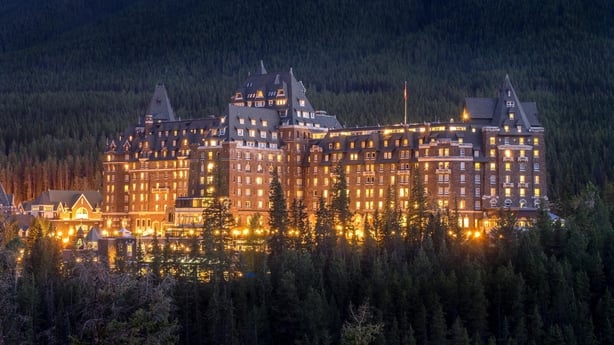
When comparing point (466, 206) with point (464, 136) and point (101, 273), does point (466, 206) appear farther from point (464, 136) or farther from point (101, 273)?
point (101, 273)

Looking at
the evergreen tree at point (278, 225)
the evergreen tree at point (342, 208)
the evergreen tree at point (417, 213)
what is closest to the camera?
the evergreen tree at point (417, 213)

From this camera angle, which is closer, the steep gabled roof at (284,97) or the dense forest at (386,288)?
the dense forest at (386,288)

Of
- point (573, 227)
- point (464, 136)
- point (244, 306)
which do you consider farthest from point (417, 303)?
point (464, 136)

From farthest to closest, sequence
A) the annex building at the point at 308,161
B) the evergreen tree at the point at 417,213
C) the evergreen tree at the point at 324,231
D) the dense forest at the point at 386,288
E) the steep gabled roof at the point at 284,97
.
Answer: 1. the steep gabled roof at the point at 284,97
2. the annex building at the point at 308,161
3. the evergreen tree at the point at 417,213
4. the evergreen tree at the point at 324,231
5. the dense forest at the point at 386,288

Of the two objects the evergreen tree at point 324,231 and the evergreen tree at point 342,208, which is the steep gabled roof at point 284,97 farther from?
the evergreen tree at point 324,231

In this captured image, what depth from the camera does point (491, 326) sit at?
123 m

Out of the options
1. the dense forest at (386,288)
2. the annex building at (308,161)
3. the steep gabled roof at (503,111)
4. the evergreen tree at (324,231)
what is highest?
the steep gabled roof at (503,111)

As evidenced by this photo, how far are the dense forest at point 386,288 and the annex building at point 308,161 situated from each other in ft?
53.9

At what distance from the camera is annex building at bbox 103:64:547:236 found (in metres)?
165

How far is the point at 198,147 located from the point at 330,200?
23.9 meters

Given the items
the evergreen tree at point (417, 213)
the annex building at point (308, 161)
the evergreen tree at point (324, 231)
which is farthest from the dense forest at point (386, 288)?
the annex building at point (308, 161)

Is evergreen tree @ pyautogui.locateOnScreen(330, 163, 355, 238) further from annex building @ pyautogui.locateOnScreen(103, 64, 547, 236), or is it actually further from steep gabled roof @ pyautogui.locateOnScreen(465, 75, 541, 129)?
steep gabled roof @ pyautogui.locateOnScreen(465, 75, 541, 129)

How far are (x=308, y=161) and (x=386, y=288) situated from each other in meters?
62.1

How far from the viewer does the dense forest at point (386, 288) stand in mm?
118250
